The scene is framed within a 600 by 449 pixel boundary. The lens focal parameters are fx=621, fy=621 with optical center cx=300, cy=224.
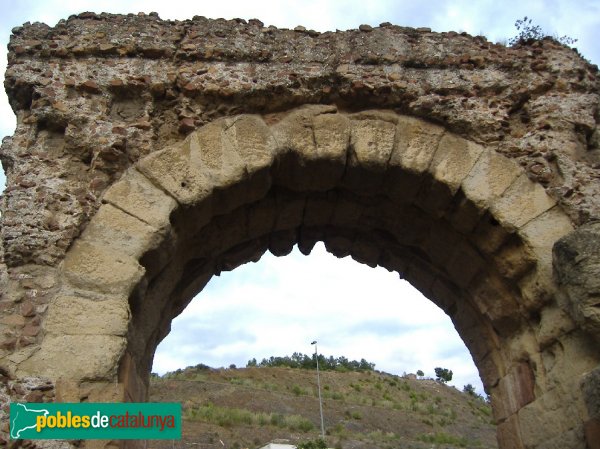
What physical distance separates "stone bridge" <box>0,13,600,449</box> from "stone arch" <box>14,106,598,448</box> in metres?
0.01

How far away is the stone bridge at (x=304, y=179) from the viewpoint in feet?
12.3

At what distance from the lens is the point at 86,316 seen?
352 centimetres

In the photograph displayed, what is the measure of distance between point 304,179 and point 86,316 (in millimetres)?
1873

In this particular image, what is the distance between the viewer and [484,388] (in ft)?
15.9

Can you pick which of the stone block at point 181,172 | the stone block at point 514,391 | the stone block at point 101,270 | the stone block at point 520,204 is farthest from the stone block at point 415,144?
the stone block at point 101,270

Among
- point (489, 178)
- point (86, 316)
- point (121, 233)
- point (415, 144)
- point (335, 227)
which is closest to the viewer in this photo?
point (86, 316)

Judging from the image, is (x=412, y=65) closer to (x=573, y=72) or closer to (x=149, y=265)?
(x=573, y=72)

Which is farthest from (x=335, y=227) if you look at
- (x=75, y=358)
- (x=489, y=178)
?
(x=75, y=358)

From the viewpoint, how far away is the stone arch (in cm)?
366

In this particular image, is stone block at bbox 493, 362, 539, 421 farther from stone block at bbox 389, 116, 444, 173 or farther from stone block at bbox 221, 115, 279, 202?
stone block at bbox 221, 115, 279, 202

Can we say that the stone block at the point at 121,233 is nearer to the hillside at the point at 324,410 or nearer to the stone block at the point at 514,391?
the stone block at the point at 514,391

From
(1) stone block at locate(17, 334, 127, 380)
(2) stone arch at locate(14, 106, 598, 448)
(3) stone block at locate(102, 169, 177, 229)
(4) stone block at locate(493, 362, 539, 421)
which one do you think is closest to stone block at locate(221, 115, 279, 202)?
(2) stone arch at locate(14, 106, 598, 448)

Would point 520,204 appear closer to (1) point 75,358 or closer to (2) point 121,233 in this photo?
(2) point 121,233

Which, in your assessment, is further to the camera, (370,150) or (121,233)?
(370,150)
